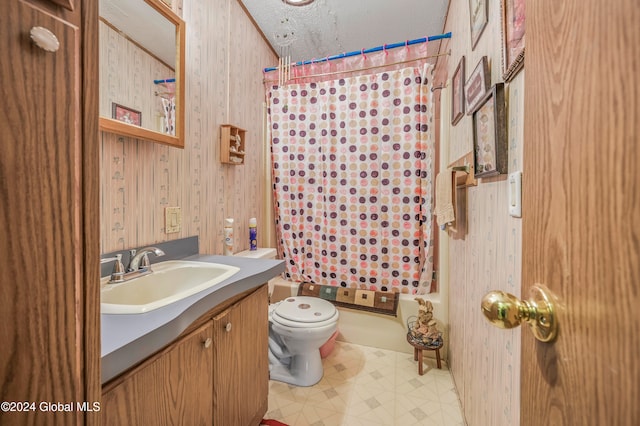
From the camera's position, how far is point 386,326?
203cm

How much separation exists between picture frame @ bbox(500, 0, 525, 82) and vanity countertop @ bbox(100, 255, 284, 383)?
109 cm

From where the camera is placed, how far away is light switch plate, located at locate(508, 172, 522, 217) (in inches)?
30.2

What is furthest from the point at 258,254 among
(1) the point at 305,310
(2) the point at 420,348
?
(2) the point at 420,348

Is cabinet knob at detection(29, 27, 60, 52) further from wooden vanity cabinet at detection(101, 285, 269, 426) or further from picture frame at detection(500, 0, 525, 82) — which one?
picture frame at detection(500, 0, 525, 82)

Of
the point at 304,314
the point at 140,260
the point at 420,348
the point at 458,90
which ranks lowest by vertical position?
the point at 420,348

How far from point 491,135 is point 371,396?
149cm

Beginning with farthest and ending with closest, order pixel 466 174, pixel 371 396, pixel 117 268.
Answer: pixel 371 396, pixel 466 174, pixel 117 268

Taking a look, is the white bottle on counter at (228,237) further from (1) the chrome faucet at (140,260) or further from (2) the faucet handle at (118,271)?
(2) the faucet handle at (118,271)

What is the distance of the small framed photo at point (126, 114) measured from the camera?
3.45 ft

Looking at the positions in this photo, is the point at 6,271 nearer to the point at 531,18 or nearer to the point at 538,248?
the point at 538,248

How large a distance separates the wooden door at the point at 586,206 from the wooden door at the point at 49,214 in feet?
2.03

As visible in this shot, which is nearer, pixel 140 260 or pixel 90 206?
pixel 90 206

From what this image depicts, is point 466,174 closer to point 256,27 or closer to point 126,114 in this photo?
point 126,114

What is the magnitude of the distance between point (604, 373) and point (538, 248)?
0.19 meters
